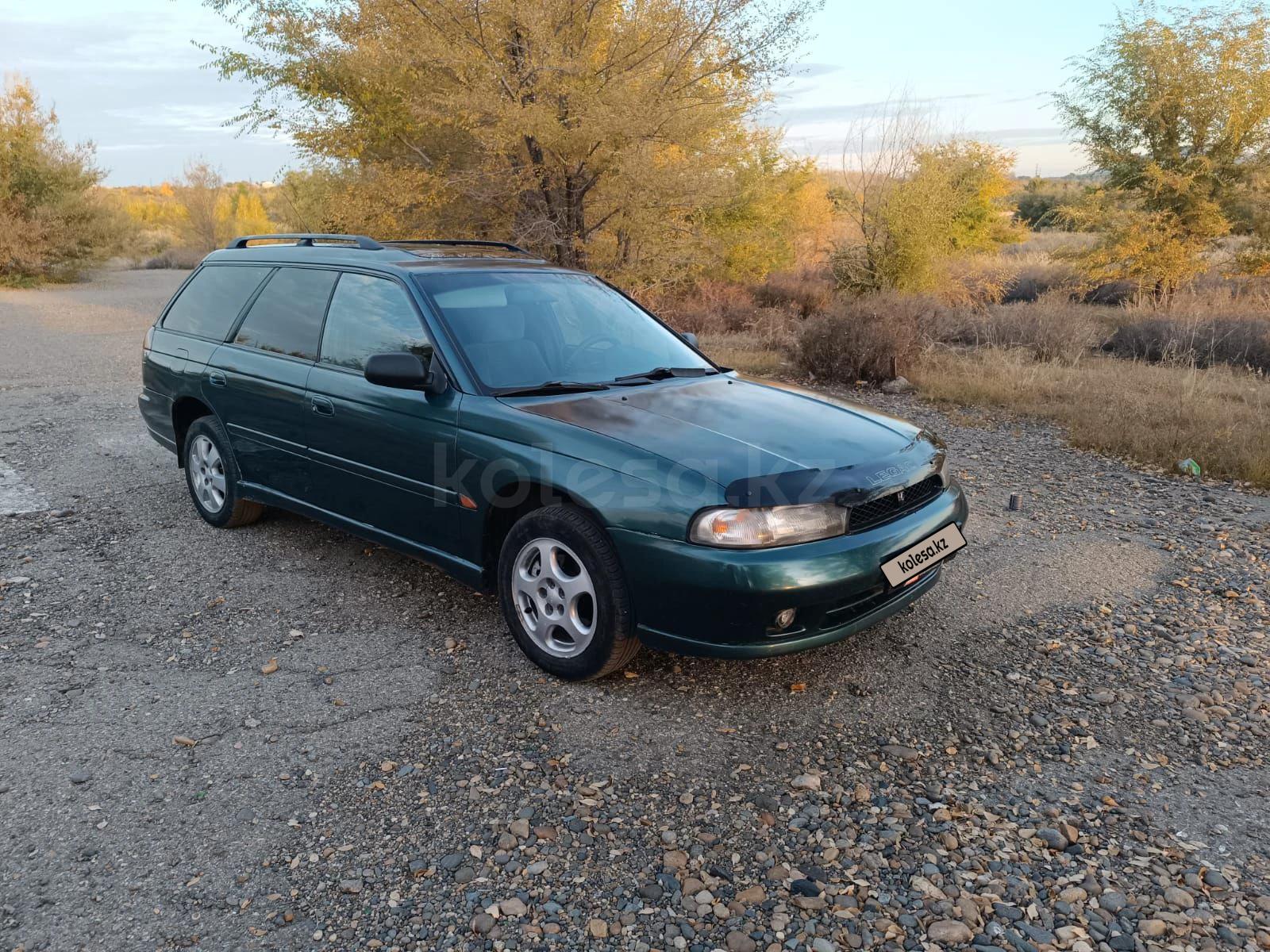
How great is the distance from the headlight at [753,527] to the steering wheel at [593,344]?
1322 mm

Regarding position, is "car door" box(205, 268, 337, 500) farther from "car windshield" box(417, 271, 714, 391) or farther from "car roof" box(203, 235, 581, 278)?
"car windshield" box(417, 271, 714, 391)

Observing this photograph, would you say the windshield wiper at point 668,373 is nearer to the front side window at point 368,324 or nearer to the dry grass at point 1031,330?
the front side window at point 368,324

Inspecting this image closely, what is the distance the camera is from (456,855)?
2.55 meters

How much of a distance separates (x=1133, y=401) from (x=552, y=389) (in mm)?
7181

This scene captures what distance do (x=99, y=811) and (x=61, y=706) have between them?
0.83 m

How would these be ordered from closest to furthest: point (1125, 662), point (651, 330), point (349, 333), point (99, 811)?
point (99, 811)
point (1125, 662)
point (349, 333)
point (651, 330)

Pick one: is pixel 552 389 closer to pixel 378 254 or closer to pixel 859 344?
pixel 378 254

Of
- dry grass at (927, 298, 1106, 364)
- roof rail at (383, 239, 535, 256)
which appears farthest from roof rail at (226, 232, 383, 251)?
dry grass at (927, 298, 1106, 364)

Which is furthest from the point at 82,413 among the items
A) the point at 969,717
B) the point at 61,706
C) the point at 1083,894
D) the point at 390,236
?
the point at 1083,894

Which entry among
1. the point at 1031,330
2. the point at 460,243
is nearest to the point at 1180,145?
the point at 1031,330

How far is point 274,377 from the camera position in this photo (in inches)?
178

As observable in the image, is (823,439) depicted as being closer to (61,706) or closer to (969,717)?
(969,717)

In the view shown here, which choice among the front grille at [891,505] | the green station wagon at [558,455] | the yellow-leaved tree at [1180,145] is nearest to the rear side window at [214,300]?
the green station wagon at [558,455]

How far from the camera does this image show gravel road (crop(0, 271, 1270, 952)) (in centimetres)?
232
